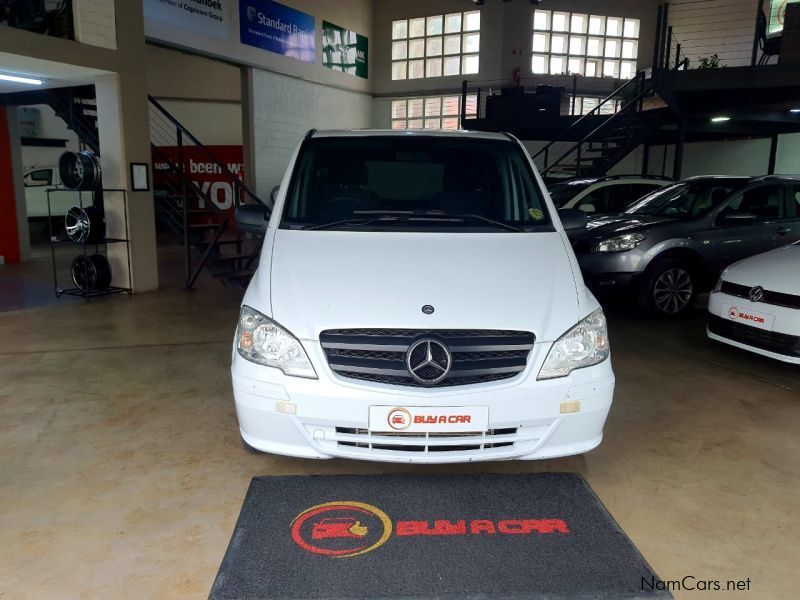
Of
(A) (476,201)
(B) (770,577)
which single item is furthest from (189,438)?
(B) (770,577)

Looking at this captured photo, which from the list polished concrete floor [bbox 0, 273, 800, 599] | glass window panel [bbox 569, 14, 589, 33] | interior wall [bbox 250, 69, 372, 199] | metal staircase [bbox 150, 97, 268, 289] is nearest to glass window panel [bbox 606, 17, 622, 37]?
glass window panel [bbox 569, 14, 589, 33]

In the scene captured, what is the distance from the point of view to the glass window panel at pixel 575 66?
18.6 meters

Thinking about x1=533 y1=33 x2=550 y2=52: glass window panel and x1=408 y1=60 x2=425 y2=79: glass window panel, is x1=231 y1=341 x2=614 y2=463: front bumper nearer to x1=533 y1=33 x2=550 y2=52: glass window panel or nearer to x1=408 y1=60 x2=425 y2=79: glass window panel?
x1=533 y1=33 x2=550 y2=52: glass window panel

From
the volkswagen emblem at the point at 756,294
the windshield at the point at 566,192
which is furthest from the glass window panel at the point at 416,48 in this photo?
the volkswagen emblem at the point at 756,294

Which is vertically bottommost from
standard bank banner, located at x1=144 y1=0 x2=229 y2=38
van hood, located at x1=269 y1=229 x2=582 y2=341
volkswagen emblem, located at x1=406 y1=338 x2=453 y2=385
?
volkswagen emblem, located at x1=406 y1=338 x2=453 y2=385

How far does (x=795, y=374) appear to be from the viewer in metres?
4.76

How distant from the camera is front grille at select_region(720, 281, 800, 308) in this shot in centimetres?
438

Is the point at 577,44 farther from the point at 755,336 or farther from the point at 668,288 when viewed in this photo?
the point at 755,336

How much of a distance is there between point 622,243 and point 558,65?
45.6 ft

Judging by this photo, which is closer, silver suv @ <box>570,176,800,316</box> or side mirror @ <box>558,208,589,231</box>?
side mirror @ <box>558,208,589,231</box>

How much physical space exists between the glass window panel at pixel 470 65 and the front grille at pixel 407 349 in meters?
17.5

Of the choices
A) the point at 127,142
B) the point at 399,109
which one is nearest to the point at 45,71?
the point at 127,142

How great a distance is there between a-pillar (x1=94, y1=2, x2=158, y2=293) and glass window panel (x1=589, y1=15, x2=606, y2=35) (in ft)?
49.6

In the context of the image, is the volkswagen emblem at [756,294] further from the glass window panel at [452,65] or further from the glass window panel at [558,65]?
the glass window panel at [452,65]
